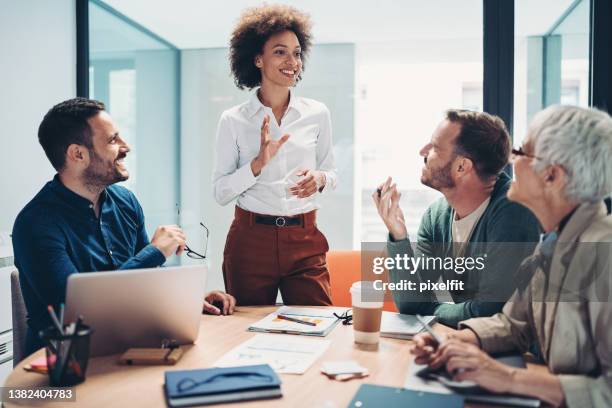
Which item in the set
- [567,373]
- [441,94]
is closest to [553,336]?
[567,373]

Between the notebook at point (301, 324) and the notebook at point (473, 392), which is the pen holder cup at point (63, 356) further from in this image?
the notebook at point (473, 392)

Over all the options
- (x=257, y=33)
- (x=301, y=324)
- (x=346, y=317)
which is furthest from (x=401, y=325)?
(x=257, y=33)

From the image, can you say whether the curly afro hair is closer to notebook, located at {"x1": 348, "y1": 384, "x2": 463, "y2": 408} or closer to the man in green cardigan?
the man in green cardigan

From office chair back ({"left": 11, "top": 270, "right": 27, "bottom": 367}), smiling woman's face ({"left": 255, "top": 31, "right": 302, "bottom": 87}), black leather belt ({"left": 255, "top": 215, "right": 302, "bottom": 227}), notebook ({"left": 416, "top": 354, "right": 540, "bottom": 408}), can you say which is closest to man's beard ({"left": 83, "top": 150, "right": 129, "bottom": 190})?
office chair back ({"left": 11, "top": 270, "right": 27, "bottom": 367})

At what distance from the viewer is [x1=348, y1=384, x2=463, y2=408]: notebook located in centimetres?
104

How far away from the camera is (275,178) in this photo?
7.86ft

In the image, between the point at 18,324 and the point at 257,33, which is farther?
the point at 257,33

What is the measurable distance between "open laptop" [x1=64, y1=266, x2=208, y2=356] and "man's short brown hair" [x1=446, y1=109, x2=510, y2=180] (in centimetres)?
106

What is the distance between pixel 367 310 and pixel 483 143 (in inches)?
33.1

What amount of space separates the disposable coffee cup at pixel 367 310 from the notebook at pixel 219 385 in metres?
0.35

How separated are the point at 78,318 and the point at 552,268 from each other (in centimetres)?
110

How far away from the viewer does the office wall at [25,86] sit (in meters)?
2.67

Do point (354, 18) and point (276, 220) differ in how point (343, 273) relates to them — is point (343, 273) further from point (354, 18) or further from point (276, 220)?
point (354, 18)

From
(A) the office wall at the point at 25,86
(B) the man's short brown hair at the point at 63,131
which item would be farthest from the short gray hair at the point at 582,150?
(A) the office wall at the point at 25,86
